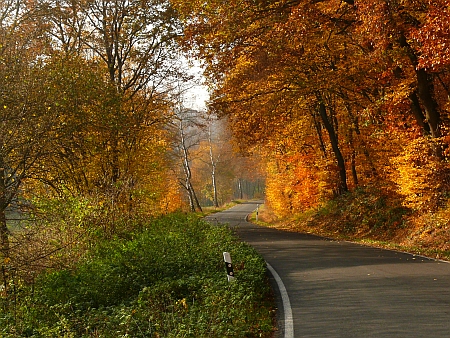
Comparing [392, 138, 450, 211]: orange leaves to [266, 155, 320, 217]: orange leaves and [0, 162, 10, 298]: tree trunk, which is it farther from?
[0, 162, 10, 298]: tree trunk

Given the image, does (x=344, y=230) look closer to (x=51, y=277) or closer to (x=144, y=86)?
(x=144, y=86)

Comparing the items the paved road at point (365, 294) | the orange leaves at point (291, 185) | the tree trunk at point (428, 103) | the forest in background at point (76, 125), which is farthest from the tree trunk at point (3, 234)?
the orange leaves at point (291, 185)

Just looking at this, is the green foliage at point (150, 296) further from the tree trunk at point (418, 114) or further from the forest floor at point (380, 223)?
the tree trunk at point (418, 114)

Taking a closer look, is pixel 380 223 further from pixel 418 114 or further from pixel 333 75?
pixel 333 75

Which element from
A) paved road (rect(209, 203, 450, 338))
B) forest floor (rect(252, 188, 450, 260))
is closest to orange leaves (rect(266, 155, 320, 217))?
forest floor (rect(252, 188, 450, 260))

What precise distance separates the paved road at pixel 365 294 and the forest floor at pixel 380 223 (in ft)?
8.18

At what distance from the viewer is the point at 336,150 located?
92.4 feet

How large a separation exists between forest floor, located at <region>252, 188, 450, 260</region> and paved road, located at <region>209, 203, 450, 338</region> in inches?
98.2

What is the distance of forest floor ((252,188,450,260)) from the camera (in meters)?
17.0

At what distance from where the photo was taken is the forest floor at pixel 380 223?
17.0 meters

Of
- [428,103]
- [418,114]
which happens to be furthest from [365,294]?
[418,114]

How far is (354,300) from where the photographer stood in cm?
866

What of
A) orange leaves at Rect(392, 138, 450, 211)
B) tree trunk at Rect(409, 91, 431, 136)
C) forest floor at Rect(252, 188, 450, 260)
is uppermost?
tree trunk at Rect(409, 91, 431, 136)

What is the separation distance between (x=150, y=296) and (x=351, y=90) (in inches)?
617
